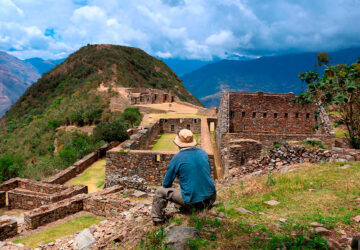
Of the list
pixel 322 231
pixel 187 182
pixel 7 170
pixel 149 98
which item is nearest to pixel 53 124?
pixel 149 98

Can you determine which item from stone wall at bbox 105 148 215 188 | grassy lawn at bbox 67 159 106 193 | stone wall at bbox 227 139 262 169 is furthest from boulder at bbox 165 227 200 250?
grassy lawn at bbox 67 159 106 193

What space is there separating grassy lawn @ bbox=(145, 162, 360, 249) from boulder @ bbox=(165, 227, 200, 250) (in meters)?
0.10

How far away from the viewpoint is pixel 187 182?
395cm

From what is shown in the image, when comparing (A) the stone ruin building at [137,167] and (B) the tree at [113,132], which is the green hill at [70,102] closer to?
(B) the tree at [113,132]

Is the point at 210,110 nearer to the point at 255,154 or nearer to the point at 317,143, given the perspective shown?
the point at 255,154

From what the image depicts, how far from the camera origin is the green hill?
26194 mm

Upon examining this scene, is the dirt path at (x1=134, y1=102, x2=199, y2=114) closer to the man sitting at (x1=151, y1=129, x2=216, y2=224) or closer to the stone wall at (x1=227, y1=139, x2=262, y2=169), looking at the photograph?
the stone wall at (x1=227, y1=139, x2=262, y2=169)

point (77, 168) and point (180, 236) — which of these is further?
point (77, 168)

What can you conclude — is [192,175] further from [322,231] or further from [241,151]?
[241,151]

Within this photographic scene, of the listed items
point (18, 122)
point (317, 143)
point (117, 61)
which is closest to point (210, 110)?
point (317, 143)

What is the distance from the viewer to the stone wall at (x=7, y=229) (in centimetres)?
682

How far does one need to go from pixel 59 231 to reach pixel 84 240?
276 cm

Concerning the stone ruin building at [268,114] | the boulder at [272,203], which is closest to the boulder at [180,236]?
the boulder at [272,203]

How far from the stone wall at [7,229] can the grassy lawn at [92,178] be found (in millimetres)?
4140
